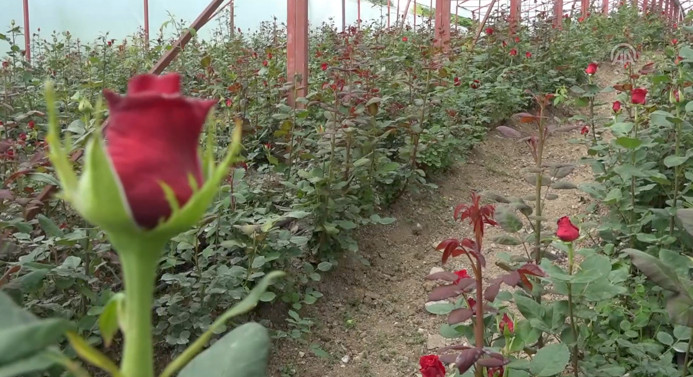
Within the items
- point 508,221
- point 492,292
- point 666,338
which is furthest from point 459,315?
point 666,338

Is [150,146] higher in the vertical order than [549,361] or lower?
higher

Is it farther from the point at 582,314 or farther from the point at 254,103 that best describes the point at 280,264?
the point at 254,103

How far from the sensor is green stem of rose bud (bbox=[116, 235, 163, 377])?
15.3 inches

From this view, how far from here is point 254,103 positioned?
12.0ft

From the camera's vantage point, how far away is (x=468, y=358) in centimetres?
127

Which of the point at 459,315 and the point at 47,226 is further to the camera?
the point at 47,226

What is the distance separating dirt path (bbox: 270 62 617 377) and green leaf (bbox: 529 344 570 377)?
1083mm

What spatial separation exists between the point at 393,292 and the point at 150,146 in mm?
2697

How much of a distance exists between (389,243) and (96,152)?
310 centimetres

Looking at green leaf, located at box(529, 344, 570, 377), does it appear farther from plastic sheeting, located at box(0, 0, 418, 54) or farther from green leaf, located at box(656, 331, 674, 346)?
plastic sheeting, located at box(0, 0, 418, 54)

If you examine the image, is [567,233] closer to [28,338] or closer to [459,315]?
[459,315]

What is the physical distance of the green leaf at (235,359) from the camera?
0.48 meters

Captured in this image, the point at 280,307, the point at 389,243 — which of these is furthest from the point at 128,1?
the point at 280,307

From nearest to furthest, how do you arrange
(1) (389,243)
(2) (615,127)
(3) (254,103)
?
(2) (615,127) → (1) (389,243) → (3) (254,103)
